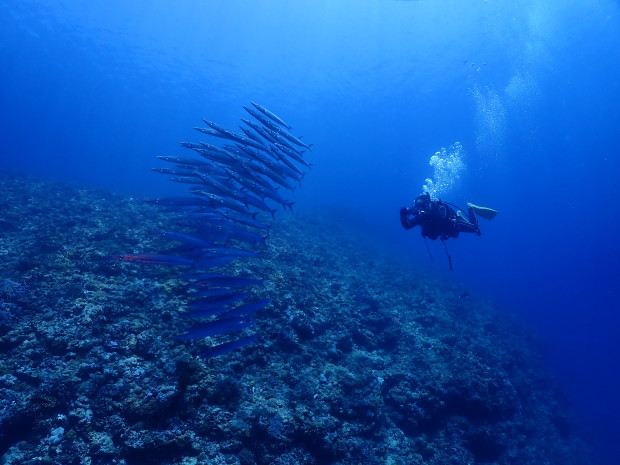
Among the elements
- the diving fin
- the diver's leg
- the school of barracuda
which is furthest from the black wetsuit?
the school of barracuda

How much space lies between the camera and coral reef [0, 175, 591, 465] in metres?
3.69

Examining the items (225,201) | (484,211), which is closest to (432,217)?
(484,211)

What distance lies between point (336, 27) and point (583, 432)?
58.4 meters

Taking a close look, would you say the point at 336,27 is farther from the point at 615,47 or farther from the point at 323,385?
the point at 323,385

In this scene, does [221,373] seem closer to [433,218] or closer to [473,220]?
[433,218]

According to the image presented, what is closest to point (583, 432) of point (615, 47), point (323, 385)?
point (323, 385)

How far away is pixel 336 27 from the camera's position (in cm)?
5159

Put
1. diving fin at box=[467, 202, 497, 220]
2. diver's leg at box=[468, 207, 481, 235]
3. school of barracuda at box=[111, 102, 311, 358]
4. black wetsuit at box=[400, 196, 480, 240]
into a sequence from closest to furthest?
school of barracuda at box=[111, 102, 311, 358] → black wetsuit at box=[400, 196, 480, 240] → diver's leg at box=[468, 207, 481, 235] → diving fin at box=[467, 202, 497, 220]

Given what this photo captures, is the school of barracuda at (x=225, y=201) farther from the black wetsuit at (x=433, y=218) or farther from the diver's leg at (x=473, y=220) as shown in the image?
the diver's leg at (x=473, y=220)

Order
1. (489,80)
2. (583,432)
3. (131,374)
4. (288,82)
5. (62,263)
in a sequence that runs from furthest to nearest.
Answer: (288,82) → (489,80) → (583,432) → (62,263) → (131,374)

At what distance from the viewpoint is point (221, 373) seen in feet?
15.0

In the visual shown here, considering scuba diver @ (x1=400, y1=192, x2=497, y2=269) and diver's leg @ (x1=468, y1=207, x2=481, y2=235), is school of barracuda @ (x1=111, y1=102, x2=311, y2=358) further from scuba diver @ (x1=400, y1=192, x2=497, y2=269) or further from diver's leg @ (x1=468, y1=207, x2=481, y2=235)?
diver's leg @ (x1=468, y1=207, x2=481, y2=235)

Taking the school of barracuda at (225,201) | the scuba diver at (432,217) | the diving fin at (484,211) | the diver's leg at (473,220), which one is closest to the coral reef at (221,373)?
the school of barracuda at (225,201)

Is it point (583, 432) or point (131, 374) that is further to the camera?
point (583, 432)
